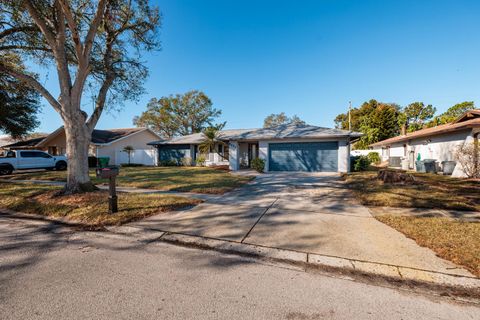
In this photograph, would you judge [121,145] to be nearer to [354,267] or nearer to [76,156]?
[76,156]

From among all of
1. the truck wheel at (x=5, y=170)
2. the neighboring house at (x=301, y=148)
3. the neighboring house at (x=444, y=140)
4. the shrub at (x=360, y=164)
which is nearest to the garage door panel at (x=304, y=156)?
the neighboring house at (x=301, y=148)

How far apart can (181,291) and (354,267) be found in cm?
231

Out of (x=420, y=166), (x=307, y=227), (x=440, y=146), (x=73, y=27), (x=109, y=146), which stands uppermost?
(x=73, y=27)

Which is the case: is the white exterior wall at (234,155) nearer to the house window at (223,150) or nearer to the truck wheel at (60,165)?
the house window at (223,150)

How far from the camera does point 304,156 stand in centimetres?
1500

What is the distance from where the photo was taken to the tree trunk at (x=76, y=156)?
6.46 metres

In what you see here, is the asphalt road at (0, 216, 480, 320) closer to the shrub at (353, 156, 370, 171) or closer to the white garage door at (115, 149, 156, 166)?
the shrub at (353, 156, 370, 171)

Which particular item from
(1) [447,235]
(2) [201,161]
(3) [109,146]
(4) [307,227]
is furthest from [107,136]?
(1) [447,235]

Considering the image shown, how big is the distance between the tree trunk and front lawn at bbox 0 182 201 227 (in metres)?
0.43

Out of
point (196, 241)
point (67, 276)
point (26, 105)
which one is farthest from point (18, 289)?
point (26, 105)

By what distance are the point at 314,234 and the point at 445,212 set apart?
389cm

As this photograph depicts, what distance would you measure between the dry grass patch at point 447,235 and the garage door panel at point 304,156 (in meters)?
10.2

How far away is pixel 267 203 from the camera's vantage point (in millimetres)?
6176

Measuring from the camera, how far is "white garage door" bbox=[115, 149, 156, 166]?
22.8 meters
